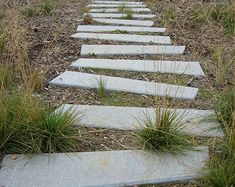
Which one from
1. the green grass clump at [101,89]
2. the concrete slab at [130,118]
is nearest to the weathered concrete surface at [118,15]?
the green grass clump at [101,89]

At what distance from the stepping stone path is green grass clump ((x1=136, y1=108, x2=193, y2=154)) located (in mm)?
59

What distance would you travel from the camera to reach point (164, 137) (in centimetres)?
230

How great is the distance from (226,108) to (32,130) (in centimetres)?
121

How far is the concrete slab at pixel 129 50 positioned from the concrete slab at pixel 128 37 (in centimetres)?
20

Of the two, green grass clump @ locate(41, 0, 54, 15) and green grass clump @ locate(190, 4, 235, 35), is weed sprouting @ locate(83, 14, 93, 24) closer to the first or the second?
green grass clump @ locate(41, 0, 54, 15)

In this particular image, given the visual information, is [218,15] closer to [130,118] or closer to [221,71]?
[221,71]

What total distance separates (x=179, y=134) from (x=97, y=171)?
1.79 feet

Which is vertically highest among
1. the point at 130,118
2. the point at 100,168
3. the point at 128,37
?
the point at 128,37

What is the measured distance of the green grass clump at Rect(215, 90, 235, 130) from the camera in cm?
248

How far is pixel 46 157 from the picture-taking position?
222cm

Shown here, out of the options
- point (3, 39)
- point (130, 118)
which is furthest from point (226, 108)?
point (3, 39)

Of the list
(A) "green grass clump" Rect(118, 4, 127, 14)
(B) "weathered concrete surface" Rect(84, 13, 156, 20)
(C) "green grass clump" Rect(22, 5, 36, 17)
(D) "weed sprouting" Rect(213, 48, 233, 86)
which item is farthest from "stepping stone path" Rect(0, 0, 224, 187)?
(A) "green grass clump" Rect(118, 4, 127, 14)

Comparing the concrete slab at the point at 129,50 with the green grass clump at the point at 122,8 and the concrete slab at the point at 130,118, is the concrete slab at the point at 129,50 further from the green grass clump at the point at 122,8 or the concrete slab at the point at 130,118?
the green grass clump at the point at 122,8

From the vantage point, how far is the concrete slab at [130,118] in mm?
2492
